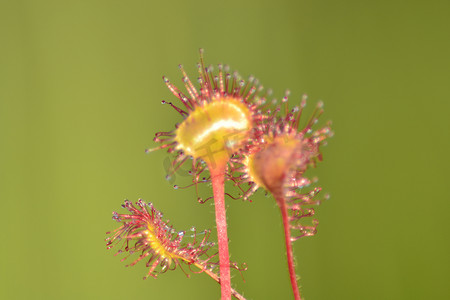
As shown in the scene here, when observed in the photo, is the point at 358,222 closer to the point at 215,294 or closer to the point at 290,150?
the point at 215,294

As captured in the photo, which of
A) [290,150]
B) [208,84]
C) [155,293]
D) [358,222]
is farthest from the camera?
[358,222]

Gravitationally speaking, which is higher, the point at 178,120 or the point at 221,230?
the point at 178,120

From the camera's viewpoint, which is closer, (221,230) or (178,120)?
(221,230)

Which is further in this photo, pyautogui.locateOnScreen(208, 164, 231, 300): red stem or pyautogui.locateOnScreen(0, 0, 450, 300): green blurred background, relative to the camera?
pyautogui.locateOnScreen(0, 0, 450, 300): green blurred background

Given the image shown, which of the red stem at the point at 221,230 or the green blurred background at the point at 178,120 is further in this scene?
the green blurred background at the point at 178,120

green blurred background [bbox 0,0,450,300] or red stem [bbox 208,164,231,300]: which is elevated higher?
green blurred background [bbox 0,0,450,300]

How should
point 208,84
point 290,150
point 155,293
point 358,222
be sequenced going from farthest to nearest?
point 358,222 < point 155,293 < point 208,84 < point 290,150

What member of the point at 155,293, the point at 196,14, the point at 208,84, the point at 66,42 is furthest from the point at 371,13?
the point at 208,84

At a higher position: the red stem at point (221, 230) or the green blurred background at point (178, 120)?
the green blurred background at point (178, 120)
